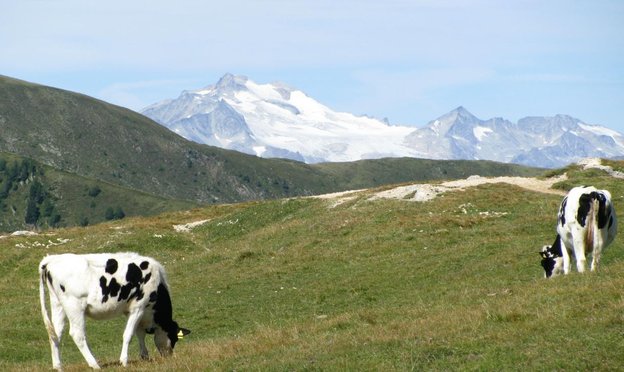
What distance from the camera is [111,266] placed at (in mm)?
19797

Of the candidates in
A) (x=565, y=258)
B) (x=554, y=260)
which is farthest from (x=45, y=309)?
(x=554, y=260)

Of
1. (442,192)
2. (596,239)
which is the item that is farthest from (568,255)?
(442,192)

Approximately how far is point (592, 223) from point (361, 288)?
12348 mm

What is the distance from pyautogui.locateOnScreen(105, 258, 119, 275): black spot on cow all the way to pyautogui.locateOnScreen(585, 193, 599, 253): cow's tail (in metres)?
15.1

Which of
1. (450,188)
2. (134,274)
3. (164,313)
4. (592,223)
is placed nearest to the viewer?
(134,274)

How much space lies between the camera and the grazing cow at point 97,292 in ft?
64.4

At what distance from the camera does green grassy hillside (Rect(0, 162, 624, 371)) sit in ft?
54.3

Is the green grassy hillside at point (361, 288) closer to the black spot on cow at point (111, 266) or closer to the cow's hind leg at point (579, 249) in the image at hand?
the cow's hind leg at point (579, 249)

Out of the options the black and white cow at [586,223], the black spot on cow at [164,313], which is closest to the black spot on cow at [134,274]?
the black spot on cow at [164,313]

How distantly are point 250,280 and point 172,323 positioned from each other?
19.2 metres

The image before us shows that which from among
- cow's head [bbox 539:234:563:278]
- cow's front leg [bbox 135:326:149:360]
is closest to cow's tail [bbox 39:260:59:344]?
cow's front leg [bbox 135:326:149:360]

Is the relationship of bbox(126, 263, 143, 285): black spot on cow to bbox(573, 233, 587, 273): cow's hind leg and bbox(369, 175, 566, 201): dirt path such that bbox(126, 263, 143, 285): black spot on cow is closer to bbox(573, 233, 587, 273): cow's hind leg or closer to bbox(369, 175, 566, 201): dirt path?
bbox(573, 233, 587, 273): cow's hind leg

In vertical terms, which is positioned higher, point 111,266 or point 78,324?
point 111,266

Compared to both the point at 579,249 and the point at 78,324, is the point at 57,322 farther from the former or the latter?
the point at 579,249
